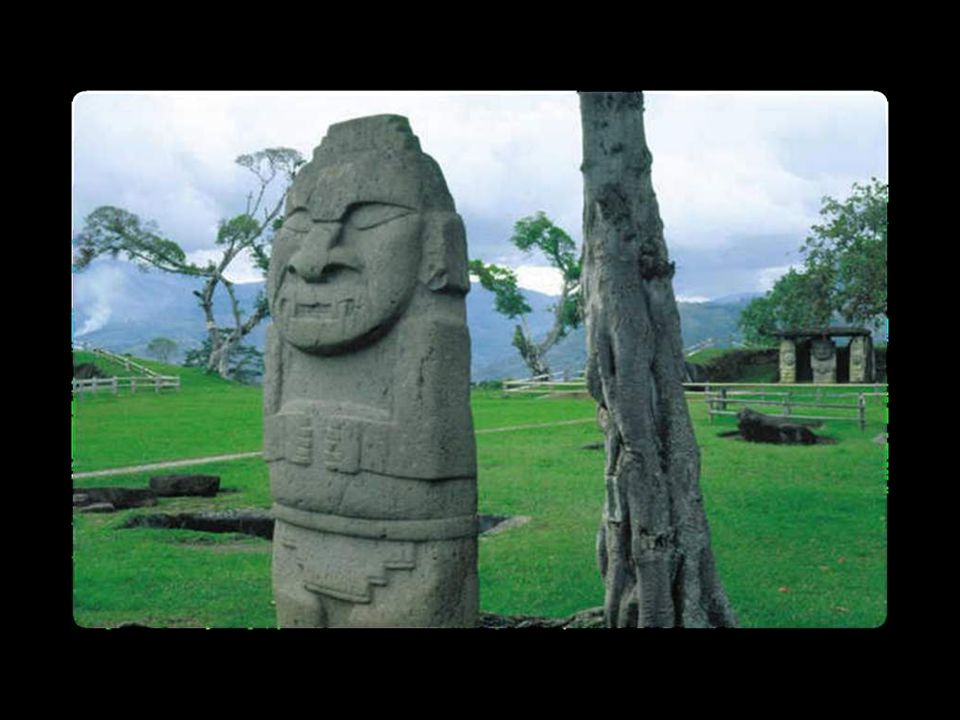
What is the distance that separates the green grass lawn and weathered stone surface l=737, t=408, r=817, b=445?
416 mm

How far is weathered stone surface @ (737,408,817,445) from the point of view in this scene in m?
15.6

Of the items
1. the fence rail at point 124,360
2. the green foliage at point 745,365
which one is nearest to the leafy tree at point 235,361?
the fence rail at point 124,360

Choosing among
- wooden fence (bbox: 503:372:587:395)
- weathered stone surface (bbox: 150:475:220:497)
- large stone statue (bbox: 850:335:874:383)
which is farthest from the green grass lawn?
large stone statue (bbox: 850:335:874:383)

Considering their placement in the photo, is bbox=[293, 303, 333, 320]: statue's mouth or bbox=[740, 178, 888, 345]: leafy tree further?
bbox=[740, 178, 888, 345]: leafy tree

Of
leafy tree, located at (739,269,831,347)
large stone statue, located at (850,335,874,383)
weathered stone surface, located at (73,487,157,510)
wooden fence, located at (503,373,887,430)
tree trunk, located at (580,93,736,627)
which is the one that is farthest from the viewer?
large stone statue, located at (850,335,874,383)

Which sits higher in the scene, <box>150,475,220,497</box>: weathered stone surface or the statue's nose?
the statue's nose

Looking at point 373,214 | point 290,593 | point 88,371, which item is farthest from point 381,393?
point 88,371

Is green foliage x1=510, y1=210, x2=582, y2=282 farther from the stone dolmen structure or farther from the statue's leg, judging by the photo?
the statue's leg

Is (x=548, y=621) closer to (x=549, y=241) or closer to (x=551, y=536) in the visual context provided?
(x=551, y=536)

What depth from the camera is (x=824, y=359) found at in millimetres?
29031

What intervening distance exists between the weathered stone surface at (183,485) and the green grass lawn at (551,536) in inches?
7.6

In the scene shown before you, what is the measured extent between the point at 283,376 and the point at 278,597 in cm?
148

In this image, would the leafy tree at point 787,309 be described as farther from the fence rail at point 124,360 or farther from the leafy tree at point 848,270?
the fence rail at point 124,360

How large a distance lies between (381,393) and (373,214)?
43.6 inches
